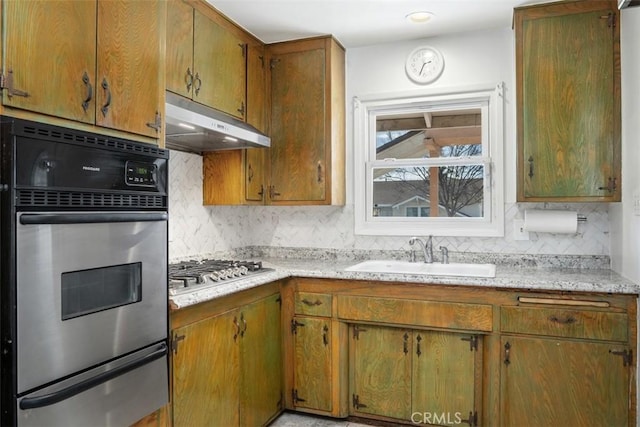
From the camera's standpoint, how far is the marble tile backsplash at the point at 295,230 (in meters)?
2.86

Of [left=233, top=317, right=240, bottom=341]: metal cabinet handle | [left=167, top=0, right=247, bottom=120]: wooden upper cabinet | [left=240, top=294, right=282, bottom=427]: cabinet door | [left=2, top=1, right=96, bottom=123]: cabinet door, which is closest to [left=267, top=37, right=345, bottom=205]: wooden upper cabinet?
[left=167, top=0, right=247, bottom=120]: wooden upper cabinet

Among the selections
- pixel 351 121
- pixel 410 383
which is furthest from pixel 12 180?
pixel 351 121

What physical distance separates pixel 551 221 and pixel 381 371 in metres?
1.38

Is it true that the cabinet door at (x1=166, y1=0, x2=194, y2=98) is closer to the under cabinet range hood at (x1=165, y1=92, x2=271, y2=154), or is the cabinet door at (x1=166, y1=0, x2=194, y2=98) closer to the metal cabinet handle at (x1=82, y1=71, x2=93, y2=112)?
the under cabinet range hood at (x1=165, y1=92, x2=271, y2=154)

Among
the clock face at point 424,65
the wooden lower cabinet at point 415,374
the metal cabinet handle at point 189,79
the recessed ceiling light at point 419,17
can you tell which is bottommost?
the wooden lower cabinet at point 415,374

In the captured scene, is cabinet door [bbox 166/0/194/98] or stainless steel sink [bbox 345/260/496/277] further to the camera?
stainless steel sink [bbox 345/260/496/277]

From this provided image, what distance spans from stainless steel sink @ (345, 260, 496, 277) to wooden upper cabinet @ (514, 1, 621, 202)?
534 millimetres

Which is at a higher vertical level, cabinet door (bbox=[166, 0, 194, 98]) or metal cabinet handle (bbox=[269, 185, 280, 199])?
cabinet door (bbox=[166, 0, 194, 98])

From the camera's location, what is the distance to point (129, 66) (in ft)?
5.62

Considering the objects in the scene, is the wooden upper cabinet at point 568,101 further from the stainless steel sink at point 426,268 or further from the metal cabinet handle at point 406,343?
the metal cabinet handle at point 406,343

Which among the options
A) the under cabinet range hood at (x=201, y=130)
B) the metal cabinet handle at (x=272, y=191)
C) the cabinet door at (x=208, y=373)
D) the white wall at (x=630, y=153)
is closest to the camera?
the cabinet door at (x=208, y=373)

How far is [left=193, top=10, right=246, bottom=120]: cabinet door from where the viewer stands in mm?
2564

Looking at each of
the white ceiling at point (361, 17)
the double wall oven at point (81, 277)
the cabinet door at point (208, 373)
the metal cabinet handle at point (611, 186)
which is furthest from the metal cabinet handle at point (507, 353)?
the white ceiling at point (361, 17)

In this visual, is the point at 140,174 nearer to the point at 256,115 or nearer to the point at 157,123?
the point at 157,123
